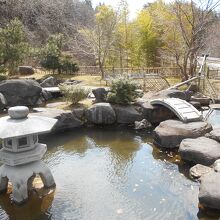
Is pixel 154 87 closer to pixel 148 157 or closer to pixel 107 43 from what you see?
pixel 107 43

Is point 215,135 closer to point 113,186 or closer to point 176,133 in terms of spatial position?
point 176,133

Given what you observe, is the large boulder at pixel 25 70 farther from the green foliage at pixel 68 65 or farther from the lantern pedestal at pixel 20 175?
the lantern pedestal at pixel 20 175

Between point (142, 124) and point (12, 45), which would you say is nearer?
point (142, 124)

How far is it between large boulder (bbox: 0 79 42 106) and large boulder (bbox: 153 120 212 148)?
777 cm

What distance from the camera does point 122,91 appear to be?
13312mm

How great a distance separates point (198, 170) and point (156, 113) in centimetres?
524

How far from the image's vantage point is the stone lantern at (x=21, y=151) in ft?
21.3

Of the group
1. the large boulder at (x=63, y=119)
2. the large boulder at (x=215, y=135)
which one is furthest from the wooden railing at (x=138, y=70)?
the large boulder at (x=215, y=135)

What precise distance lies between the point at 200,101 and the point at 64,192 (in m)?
10.0

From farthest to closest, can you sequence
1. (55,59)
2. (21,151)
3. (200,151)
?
(55,59)
(200,151)
(21,151)

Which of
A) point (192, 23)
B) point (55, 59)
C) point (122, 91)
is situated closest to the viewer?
point (122, 91)

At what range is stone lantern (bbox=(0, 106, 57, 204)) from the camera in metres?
6.49

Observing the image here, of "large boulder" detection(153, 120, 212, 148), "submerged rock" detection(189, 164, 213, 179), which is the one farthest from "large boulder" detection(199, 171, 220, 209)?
"large boulder" detection(153, 120, 212, 148)

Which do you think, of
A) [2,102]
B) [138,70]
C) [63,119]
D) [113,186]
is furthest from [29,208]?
[138,70]
